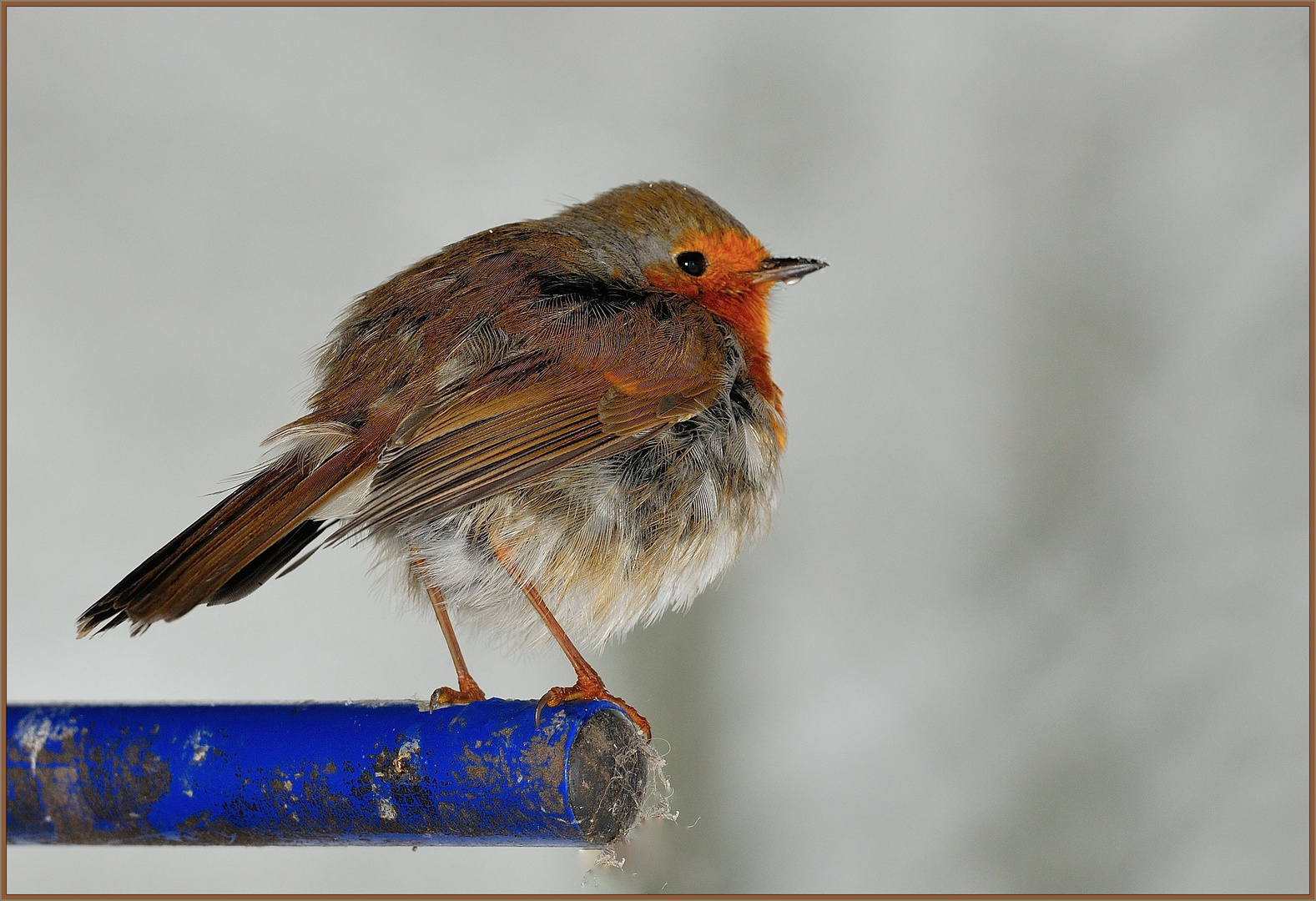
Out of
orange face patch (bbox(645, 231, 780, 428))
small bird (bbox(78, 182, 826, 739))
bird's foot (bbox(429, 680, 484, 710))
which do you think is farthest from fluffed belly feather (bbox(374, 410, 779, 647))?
orange face patch (bbox(645, 231, 780, 428))

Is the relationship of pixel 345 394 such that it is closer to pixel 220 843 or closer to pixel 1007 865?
pixel 220 843

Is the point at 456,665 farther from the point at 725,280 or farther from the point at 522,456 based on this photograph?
the point at 725,280

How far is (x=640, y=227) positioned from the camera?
325 centimetres

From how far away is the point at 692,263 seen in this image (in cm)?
324

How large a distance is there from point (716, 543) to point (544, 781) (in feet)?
3.10

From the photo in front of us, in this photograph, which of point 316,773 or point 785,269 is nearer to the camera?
point 316,773

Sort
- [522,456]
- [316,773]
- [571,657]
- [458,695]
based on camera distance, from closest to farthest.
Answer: [316,773] < [522,456] < [571,657] < [458,695]

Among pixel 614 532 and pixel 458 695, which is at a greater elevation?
pixel 614 532

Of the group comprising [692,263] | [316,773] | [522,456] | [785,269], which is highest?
[692,263]

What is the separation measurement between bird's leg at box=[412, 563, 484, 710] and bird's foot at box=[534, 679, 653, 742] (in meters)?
0.35

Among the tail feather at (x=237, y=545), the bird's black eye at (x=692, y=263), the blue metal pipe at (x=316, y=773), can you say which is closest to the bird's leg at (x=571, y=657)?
the blue metal pipe at (x=316, y=773)

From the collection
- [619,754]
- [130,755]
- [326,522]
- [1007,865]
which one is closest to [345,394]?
[326,522]

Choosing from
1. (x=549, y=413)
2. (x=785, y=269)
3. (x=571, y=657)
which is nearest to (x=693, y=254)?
(x=785, y=269)

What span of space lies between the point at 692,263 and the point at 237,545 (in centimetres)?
148
